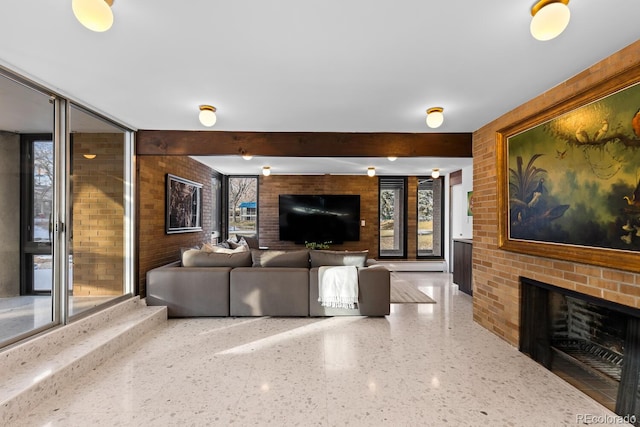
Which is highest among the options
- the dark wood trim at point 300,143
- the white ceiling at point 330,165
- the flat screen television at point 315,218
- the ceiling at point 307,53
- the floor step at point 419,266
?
the ceiling at point 307,53

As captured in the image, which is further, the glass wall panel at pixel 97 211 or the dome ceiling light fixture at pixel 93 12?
the glass wall panel at pixel 97 211

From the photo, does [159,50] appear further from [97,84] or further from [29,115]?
[29,115]

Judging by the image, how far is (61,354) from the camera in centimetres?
243

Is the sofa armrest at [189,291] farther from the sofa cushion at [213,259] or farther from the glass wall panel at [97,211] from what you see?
the glass wall panel at [97,211]

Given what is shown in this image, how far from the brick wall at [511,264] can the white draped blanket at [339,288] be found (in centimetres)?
148

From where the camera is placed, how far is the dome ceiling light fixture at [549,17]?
1.41m

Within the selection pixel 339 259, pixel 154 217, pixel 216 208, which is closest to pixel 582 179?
pixel 339 259

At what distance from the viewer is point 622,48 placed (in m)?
1.89

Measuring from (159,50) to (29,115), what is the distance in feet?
5.89

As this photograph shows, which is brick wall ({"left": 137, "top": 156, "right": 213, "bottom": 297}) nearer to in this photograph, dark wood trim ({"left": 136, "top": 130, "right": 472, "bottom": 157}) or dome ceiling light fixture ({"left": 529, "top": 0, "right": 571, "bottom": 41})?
dark wood trim ({"left": 136, "top": 130, "right": 472, "bottom": 157})

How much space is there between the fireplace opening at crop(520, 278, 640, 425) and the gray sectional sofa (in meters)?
1.53

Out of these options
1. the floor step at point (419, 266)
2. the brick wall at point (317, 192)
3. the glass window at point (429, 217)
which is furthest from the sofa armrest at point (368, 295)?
the glass window at point (429, 217)

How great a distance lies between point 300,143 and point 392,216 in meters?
4.39

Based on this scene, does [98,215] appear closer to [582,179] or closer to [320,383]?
[320,383]
